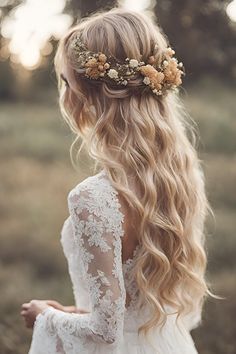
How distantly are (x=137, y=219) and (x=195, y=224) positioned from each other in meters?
0.28

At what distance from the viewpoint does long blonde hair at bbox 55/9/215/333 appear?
87.6 inches

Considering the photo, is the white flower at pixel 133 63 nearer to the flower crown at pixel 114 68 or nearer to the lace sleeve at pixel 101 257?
the flower crown at pixel 114 68

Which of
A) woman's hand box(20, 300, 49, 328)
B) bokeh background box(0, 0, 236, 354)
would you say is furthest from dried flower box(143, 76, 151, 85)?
bokeh background box(0, 0, 236, 354)

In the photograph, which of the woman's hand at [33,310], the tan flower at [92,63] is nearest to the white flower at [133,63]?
the tan flower at [92,63]

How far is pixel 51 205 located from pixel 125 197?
3956 millimetres

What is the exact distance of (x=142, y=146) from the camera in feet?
7.34

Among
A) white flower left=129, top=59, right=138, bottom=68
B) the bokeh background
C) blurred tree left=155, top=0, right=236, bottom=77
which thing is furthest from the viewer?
blurred tree left=155, top=0, right=236, bottom=77

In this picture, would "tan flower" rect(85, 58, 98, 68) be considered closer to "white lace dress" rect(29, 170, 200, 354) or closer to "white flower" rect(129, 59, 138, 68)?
"white flower" rect(129, 59, 138, 68)

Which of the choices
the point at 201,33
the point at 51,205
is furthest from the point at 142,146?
the point at 201,33

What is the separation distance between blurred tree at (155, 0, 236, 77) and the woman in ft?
14.3

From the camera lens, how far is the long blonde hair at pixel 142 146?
2225 mm

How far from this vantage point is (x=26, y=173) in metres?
6.50

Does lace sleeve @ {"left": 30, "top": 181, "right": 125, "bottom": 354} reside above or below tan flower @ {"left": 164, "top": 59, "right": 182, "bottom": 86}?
below

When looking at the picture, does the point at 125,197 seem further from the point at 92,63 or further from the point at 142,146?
the point at 92,63
